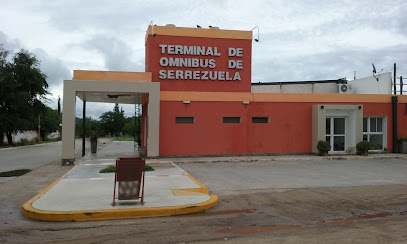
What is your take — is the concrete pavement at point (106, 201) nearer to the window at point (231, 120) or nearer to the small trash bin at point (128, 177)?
the small trash bin at point (128, 177)

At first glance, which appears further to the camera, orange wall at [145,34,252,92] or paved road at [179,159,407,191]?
orange wall at [145,34,252,92]

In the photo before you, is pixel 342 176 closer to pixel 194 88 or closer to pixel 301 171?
pixel 301 171

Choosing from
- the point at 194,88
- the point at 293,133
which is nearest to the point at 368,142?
the point at 293,133

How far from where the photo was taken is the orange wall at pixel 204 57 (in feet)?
68.7

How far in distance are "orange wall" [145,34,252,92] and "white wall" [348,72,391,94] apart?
1071cm

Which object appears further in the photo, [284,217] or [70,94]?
[70,94]

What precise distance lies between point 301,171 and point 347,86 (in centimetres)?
1607

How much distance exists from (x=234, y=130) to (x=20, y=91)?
24.9 metres

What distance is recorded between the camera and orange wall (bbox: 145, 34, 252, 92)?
20938mm

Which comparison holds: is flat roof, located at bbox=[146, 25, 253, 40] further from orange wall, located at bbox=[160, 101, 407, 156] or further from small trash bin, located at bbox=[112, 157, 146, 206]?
small trash bin, located at bbox=[112, 157, 146, 206]

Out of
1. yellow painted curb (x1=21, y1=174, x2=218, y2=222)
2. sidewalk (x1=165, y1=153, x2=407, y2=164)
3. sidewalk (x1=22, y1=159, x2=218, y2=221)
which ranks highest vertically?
sidewalk (x1=165, y1=153, x2=407, y2=164)

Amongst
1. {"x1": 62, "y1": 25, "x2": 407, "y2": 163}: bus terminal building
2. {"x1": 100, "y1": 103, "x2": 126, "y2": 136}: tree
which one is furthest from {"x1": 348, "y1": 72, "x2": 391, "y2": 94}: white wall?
{"x1": 100, "y1": 103, "x2": 126, "y2": 136}: tree

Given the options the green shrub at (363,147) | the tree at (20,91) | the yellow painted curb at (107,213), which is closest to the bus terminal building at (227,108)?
the green shrub at (363,147)

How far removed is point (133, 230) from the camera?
6.62 meters
